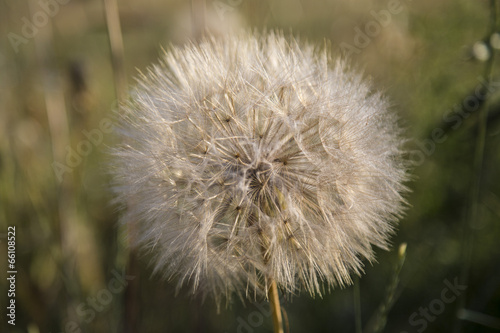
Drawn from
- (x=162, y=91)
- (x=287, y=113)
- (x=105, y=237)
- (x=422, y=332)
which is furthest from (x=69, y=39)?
(x=422, y=332)

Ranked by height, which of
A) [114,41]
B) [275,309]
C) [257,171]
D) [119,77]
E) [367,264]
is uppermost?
[114,41]

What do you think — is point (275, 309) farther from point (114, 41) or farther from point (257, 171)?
point (114, 41)

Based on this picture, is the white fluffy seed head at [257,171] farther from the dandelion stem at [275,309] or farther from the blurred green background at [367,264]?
the blurred green background at [367,264]

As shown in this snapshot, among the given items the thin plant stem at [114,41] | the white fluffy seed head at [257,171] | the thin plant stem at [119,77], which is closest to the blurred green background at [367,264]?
the thin plant stem at [119,77]

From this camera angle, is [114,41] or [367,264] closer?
[114,41]

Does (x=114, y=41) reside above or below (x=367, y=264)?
above

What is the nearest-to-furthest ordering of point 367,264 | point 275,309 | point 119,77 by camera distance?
point 275,309
point 119,77
point 367,264

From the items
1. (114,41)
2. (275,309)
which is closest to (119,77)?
(114,41)

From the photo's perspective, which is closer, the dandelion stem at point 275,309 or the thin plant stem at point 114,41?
the dandelion stem at point 275,309
